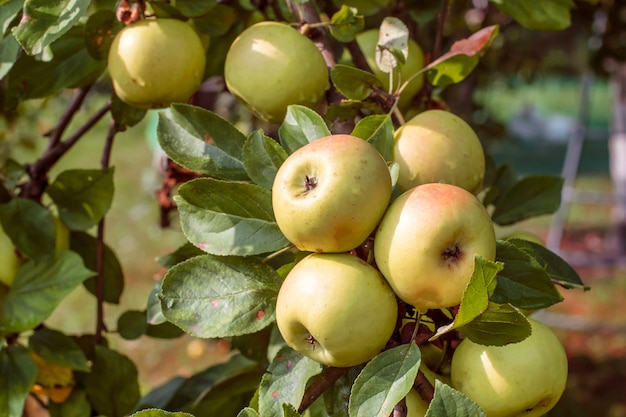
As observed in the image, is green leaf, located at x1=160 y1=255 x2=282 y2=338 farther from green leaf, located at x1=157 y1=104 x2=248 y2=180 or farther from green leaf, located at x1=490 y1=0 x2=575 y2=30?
green leaf, located at x1=490 y1=0 x2=575 y2=30

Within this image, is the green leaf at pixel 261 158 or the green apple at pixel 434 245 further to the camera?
the green leaf at pixel 261 158

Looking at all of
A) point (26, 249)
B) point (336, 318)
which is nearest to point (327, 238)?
point (336, 318)

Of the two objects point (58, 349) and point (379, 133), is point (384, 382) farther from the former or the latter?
point (58, 349)

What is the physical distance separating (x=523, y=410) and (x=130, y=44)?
1.84 ft

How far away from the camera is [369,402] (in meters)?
0.60

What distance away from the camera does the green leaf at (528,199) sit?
3.51ft

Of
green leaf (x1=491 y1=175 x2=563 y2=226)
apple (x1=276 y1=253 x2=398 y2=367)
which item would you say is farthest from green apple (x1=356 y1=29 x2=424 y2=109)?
apple (x1=276 y1=253 x2=398 y2=367)

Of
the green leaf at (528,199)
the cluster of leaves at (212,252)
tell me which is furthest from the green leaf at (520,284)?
the green leaf at (528,199)

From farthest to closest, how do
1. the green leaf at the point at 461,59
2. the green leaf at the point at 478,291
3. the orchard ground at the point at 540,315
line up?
the orchard ground at the point at 540,315 < the green leaf at the point at 461,59 < the green leaf at the point at 478,291

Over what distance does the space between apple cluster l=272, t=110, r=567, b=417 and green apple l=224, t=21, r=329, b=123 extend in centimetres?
17

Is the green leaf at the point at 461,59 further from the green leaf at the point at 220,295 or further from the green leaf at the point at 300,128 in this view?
the green leaf at the point at 220,295

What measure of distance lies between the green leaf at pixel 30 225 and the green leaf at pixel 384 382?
1.80 feet

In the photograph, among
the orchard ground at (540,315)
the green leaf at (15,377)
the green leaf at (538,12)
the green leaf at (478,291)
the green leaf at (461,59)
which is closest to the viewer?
the green leaf at (478,291)

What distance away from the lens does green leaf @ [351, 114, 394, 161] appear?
734 millimetres
